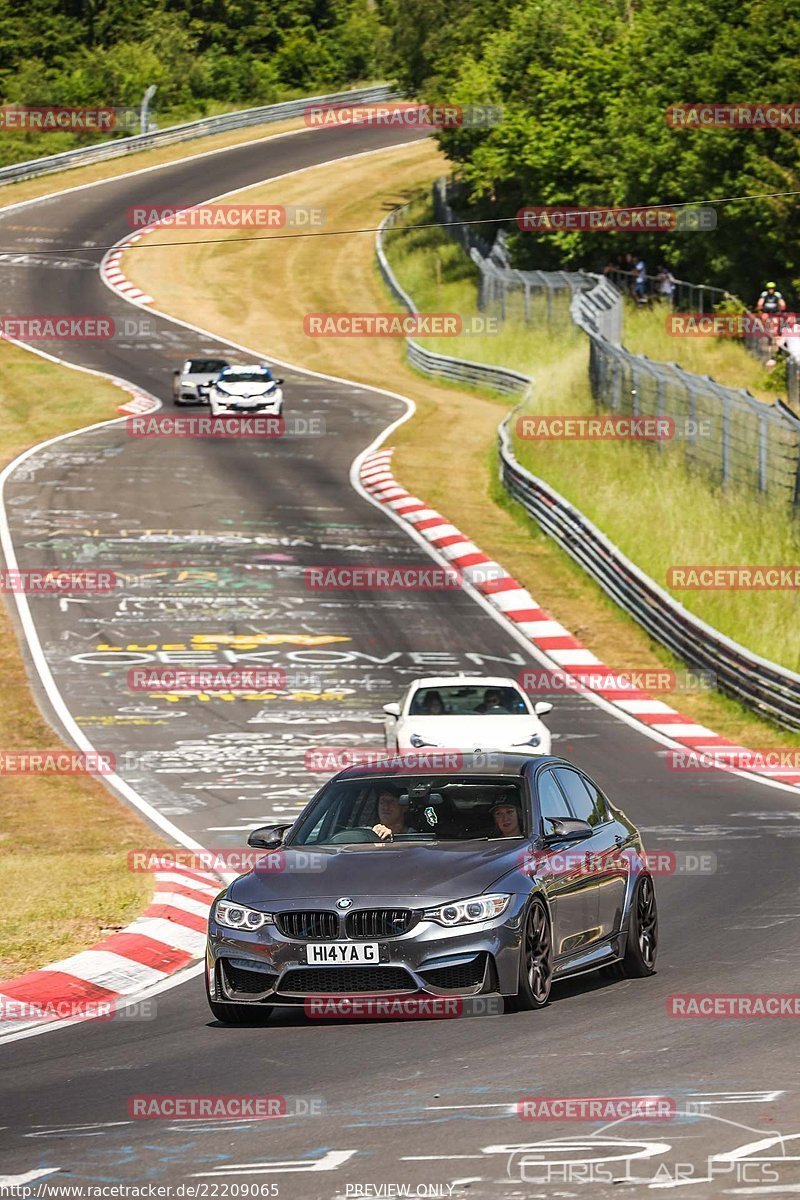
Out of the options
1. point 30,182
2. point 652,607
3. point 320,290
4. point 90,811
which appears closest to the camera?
point 90,811

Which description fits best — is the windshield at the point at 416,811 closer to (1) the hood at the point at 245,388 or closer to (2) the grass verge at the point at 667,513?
(2) the grass verge at the point at 667,513

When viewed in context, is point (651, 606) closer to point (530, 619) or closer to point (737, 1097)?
point (530, 619)

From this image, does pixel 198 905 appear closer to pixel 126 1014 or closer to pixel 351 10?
pixel 126 1014

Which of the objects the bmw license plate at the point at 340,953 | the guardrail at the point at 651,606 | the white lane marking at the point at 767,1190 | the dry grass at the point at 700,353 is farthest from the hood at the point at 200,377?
the white lane marking at the point at 767,1190

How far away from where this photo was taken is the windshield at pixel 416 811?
11.2m

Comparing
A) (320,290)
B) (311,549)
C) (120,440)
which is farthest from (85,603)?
(320,290)

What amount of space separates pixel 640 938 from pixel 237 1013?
265 cm

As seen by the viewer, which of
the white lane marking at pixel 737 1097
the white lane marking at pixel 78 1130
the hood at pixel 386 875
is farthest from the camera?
the hood at pixel 386 875

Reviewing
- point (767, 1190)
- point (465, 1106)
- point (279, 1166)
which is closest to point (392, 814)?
point (465, 1106)

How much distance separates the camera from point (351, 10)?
112938 millimetres

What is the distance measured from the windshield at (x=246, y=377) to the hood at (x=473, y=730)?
88.7 ft

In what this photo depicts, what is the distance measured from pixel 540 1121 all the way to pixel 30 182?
259 feet

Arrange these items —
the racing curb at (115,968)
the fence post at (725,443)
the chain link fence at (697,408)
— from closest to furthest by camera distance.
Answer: the racing curb at (115,968)
the chain link fence at (697,408)
the fence post at (725,443)

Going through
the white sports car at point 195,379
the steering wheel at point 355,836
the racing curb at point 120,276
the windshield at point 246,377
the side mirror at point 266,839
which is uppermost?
the steering wheel at point 355,836
